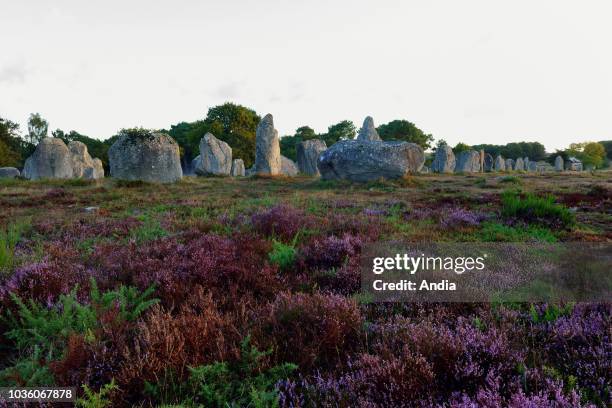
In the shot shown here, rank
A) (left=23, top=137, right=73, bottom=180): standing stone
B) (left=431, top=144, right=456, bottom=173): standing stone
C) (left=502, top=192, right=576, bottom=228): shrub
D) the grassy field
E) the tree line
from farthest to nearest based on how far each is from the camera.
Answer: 1. the tree line
2. (left=431, top=144, right=456, bottom=173): standing stone
3. (left=23, top=137, right=73, bottom=180): standing stone
4. (left=502, top=192, right=576, bottom=228): shrub
5. the grassy field

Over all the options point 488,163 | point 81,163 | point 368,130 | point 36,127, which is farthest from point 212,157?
point 36,127

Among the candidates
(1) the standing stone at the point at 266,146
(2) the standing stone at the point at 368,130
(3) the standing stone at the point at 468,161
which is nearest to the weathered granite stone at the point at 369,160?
(1) the standing stone at the point at 266,146

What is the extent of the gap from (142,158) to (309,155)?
899 inches

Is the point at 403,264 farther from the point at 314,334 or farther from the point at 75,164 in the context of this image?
the point at 75,164

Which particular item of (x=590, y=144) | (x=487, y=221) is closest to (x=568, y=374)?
(x=487, y=221)

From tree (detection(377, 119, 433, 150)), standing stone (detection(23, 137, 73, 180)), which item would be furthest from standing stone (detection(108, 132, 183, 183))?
tree (detection(377, 119, 433, 150))

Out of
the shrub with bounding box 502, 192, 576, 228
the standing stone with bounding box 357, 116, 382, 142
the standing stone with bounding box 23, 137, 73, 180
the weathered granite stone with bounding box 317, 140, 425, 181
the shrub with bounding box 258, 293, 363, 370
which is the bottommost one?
the shrub with bounding box 258, 293, 363, 370

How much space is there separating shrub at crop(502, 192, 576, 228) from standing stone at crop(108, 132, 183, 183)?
17663 mm

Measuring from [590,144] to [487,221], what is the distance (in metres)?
100

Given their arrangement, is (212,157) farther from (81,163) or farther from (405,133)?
(405,133)

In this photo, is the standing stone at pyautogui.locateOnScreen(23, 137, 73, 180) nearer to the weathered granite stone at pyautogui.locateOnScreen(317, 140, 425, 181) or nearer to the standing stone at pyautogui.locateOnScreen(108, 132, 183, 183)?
the standing stone at pyautogui.locateOnScreen(108, 132, 183, 183)

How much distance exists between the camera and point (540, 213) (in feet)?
Result: 23.5

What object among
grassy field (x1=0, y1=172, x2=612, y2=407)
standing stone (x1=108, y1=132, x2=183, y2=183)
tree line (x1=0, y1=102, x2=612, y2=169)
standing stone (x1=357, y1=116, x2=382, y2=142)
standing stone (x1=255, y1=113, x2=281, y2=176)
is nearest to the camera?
grassy field (x1=0, y1=172, x2=612, y2=407)

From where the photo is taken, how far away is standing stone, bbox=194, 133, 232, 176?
123 ft
